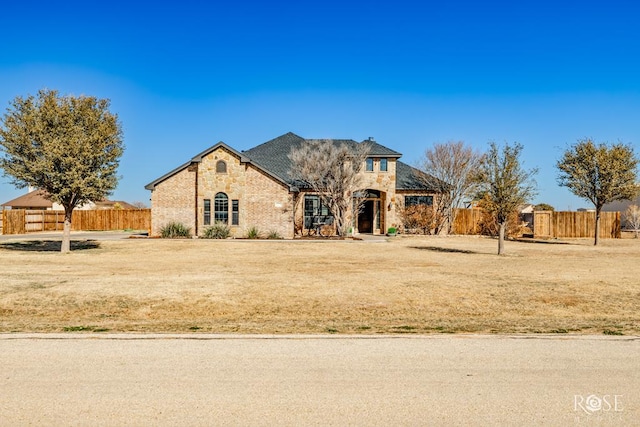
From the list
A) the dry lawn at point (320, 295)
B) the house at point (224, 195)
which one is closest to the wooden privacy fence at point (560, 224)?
the house at point (224, 195)

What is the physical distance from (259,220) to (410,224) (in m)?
12.3

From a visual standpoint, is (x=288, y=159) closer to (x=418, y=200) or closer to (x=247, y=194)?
(x=247, y=194)

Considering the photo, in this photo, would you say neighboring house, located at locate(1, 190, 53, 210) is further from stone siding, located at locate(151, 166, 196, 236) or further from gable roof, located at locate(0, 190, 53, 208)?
stone siding, located at locate(151, 166, 196, 236)

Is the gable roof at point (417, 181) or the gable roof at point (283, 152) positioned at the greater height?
the gable roof at point (283, 152)

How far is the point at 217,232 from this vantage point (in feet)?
107

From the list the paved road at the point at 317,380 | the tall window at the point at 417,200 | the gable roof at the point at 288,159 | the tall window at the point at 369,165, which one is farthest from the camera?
the tall window at the point at 417,200

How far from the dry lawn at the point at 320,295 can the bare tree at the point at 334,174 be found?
14.0 meters

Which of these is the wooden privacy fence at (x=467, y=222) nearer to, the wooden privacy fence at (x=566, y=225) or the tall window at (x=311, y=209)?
the wooden privacy fence at (x=566, y=225)

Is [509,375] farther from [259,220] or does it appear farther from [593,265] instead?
[259,220]

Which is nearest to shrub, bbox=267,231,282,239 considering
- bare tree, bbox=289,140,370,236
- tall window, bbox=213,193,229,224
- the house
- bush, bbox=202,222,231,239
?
the house

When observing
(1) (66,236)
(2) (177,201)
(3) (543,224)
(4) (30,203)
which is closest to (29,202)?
(4) (30,203)

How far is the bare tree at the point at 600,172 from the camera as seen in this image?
30.4m

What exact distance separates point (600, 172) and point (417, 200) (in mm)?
13037

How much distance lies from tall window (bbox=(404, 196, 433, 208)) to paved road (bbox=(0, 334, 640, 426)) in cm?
3255
